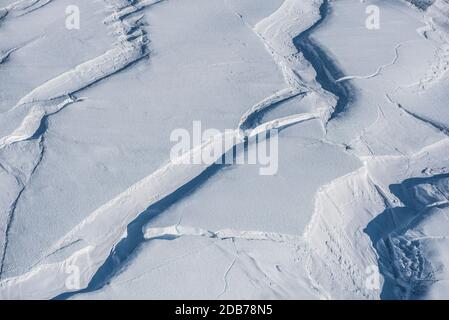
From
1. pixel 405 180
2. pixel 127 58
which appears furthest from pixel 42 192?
pixel 405 180

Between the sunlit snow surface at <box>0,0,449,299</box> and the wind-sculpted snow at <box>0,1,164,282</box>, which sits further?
the wind-sculpted snow at <box>0,1,164,282</box>

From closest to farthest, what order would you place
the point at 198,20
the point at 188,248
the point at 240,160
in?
the point at 188,248 → the point at 240,160 → the point at 198,20

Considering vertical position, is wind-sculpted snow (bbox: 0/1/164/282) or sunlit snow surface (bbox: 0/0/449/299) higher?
wind-sculpted snow (bbox: 0/1/164/282)

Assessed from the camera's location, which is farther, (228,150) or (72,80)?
(72,80)

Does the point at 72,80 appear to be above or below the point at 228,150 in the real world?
above

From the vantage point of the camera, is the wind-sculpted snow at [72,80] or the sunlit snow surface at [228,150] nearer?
the sunlit snow surface at [228,150]

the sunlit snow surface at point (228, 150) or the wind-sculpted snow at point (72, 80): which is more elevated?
the wind-sculpted snow at point (72, 80)
